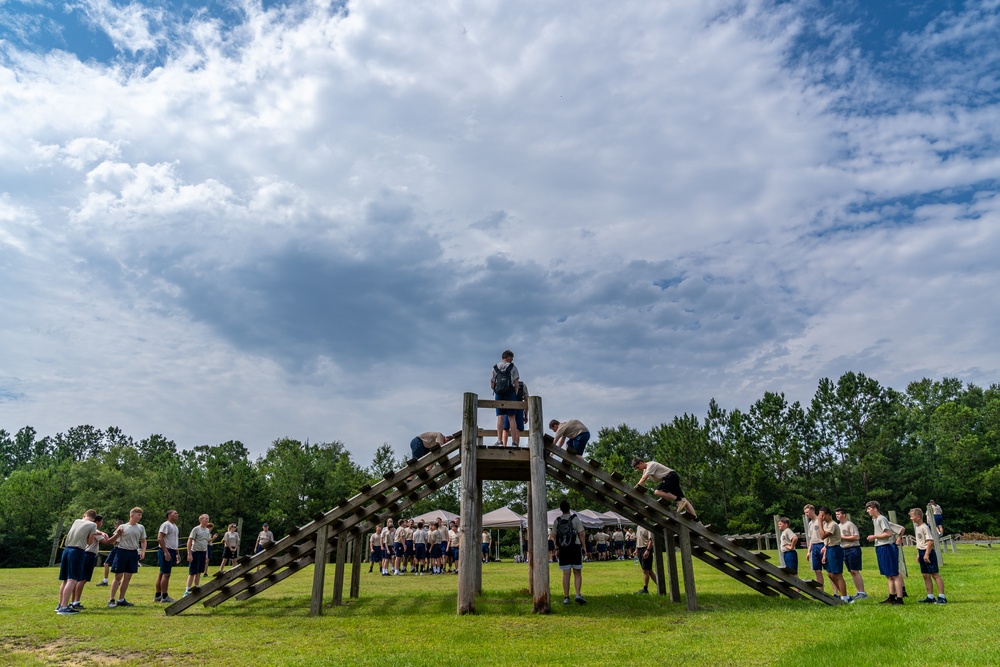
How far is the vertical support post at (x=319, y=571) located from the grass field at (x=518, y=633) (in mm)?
400

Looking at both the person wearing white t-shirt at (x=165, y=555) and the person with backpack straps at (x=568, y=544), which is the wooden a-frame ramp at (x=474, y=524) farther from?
the person wearing white t-shirt at (x=165, y=555)

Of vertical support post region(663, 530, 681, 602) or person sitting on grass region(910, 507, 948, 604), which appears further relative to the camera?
vertical support post region(663, 530, 681, 602)

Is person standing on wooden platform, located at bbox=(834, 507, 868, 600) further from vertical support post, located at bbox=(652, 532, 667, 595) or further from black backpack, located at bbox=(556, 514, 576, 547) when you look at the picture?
black backpack, located at bbox=(556, 514, 576, 547)

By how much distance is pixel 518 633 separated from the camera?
9.68 m

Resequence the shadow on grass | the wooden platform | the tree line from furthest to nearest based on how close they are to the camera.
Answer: the tree line, the wooden platform, the shadow on grass

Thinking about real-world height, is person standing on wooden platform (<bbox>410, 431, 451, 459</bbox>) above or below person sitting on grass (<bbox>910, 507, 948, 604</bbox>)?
above

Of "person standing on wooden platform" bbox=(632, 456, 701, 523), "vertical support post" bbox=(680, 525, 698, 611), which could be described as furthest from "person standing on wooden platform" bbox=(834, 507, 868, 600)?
"vertical support post" bbox=(680, 525, 698, 611)

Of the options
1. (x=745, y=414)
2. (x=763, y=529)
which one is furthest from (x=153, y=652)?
(x=745, y=414)

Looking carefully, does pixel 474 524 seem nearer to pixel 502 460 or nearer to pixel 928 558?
pixel 502 460

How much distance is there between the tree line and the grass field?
119 feet

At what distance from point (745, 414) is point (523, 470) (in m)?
51.7

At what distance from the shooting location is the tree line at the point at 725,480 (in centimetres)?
5181

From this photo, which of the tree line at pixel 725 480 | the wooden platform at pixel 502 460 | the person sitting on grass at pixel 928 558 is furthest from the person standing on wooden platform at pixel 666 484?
the tree line at pixel 725 480

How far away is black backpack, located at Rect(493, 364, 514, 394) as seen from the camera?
1391cm
